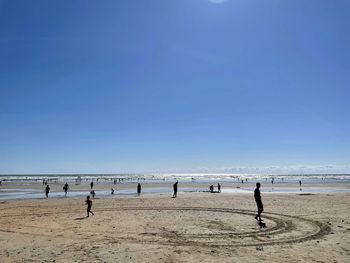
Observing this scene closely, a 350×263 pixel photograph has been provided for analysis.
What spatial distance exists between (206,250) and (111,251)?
3639 millimetres

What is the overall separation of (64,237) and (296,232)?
11.1 metres

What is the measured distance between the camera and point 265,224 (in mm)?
19391

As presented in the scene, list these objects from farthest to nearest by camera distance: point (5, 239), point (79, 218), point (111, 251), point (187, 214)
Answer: point (187, 214), point (79, 218), point (5, 239), point (111, 251)

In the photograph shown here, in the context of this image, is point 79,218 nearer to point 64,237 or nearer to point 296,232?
point 64,237

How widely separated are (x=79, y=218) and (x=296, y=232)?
13.5 metres

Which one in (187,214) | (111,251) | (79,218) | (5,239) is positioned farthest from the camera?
(187,214)

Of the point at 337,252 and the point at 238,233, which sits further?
the point at 238,233

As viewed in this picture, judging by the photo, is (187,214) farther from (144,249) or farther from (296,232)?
(144,249)

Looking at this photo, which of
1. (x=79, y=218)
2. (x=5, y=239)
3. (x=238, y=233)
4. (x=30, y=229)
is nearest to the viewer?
(x=5, y=239)

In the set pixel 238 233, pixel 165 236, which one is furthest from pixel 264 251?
pixel 165 236

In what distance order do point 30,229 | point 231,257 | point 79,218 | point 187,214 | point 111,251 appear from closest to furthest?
point 231,257
point 111,251
point 30,229
point 79,218
point 187,214

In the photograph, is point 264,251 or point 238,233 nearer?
point 264,251

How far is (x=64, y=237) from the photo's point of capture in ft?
52.9

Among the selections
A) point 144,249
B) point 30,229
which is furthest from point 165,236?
point 30,229
